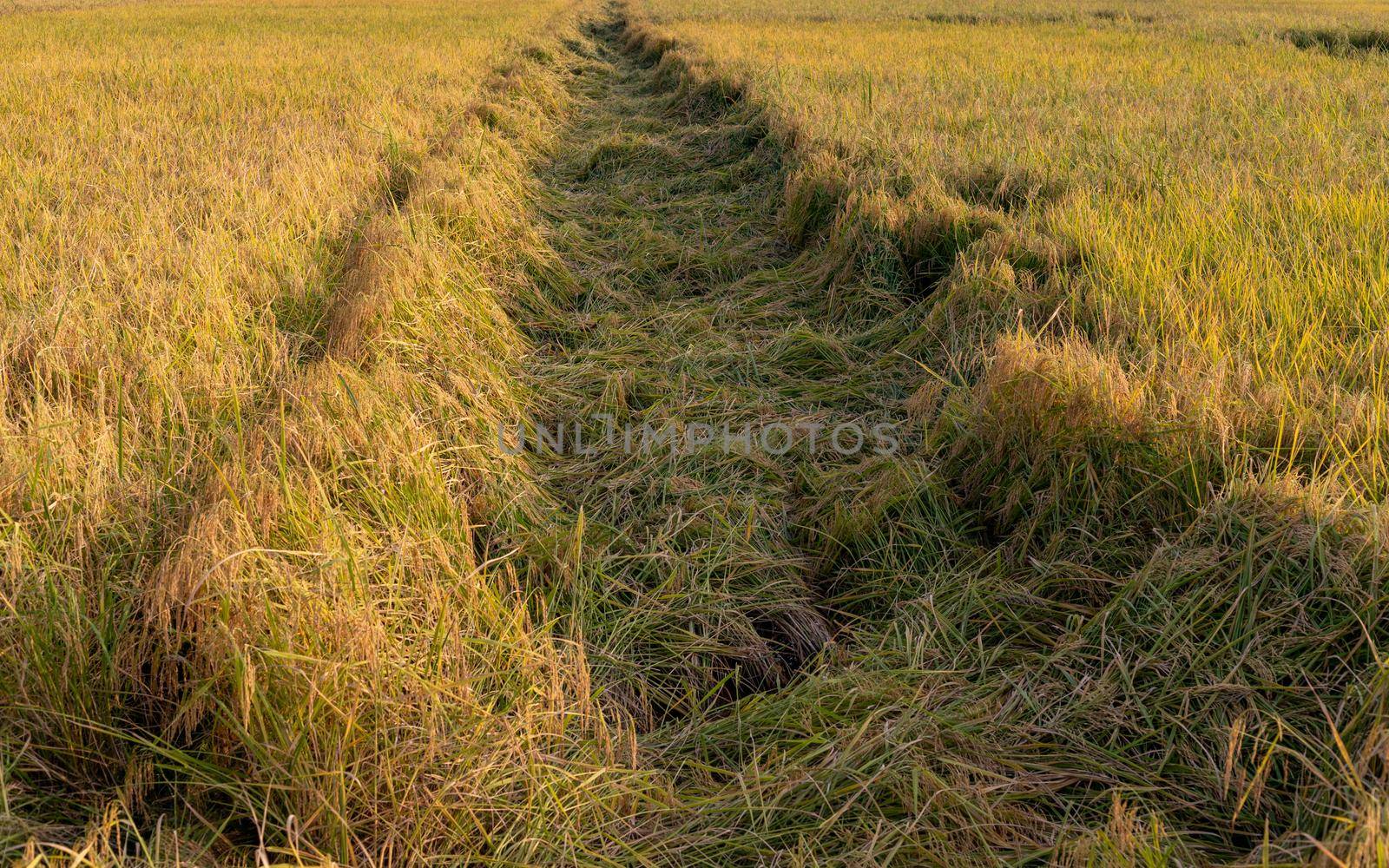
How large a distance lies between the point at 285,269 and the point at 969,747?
2.98 metres

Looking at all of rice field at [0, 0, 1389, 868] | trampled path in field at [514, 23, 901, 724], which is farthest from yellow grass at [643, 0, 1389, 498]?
trampled path in field at [514, 23, 901, 724]

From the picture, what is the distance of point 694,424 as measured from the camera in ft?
9.66

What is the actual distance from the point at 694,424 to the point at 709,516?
537 mm

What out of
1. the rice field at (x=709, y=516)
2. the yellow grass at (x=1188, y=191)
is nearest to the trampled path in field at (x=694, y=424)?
the rice field at (x=709, y=516)

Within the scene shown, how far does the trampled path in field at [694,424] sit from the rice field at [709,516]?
0.07ft

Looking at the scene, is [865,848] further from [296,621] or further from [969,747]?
[296,621]

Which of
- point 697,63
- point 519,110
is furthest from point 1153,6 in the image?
point 519,110

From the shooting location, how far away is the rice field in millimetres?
1382

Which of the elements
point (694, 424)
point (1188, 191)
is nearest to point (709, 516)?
point (694, 424)

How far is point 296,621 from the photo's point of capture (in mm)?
1432

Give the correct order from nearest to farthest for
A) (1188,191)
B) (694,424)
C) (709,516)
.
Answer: (709,516), (694,424), (1188,191)

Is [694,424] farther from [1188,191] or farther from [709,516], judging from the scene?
[1188,191]

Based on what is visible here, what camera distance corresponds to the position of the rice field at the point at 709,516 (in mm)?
1382

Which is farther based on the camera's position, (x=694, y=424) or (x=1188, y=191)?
(x=1188, y=191)
